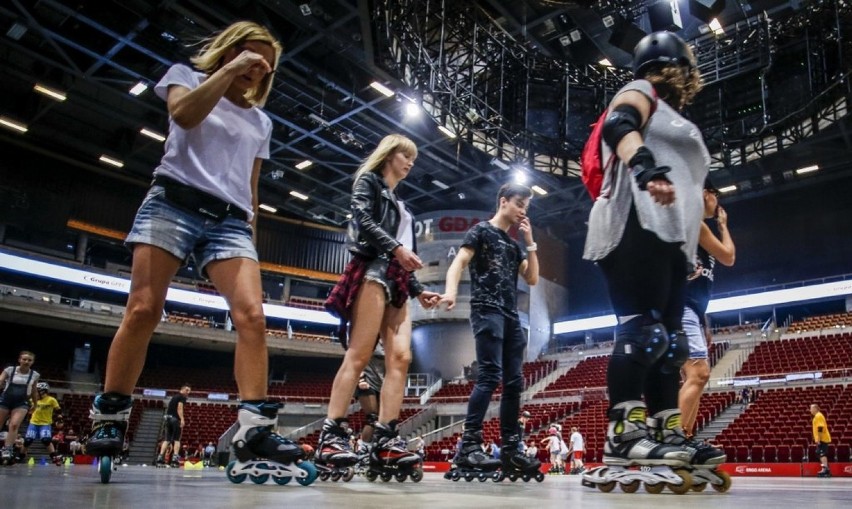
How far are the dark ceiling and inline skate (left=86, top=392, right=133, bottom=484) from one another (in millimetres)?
13038

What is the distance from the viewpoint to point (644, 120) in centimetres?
232

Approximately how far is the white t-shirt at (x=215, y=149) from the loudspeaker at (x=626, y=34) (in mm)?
14698

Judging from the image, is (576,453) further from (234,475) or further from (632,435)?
(234,475)

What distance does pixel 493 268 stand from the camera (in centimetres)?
387

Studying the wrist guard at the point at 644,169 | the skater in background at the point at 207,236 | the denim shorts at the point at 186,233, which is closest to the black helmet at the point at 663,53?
the wrist guard at the point at 644,169

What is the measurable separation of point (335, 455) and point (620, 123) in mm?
1814

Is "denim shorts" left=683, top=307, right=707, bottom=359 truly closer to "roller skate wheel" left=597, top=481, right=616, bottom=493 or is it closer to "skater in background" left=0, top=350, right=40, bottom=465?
"roller skate wheel" left=597, top=481, right=616, bottom=493

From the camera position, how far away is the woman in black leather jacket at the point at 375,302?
9.26 feet

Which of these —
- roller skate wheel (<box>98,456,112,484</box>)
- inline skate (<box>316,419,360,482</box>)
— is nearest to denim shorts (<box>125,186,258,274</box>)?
roller skate wheel (<box>98,456,112,484</box>)

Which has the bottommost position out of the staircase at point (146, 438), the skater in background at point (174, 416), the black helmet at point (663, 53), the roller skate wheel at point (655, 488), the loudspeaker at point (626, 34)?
the staircase at point (146, 438)

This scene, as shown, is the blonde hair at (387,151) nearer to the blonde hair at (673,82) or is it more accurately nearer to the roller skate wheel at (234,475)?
the blonde hair at (673,82)

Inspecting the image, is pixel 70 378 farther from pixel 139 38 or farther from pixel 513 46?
pixel 513 46

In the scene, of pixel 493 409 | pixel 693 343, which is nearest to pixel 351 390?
pixel 693 343

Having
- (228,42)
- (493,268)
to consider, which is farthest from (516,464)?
(228,42)
